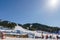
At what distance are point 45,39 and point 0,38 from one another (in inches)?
263

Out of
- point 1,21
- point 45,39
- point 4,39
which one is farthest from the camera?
point 1,21

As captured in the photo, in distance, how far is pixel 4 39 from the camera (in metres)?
13.6

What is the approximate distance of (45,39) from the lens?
18.8 meters

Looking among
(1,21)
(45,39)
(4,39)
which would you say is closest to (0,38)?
(4,39)

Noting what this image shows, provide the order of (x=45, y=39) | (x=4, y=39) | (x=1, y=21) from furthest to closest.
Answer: (x=1, y=21) < (x=45, y=39) < (x=4, y=39)

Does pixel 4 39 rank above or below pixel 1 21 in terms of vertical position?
below

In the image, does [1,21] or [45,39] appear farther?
[1,21]

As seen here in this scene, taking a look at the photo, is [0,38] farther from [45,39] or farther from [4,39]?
[45,39]

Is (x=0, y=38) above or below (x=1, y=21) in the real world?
below

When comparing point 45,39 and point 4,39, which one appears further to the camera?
point 45,39

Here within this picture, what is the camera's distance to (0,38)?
13609mm

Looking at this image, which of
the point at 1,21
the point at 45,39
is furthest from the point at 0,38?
the point at 1,21

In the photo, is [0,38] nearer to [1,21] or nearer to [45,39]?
[45,39]

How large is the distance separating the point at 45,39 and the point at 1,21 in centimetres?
3223
